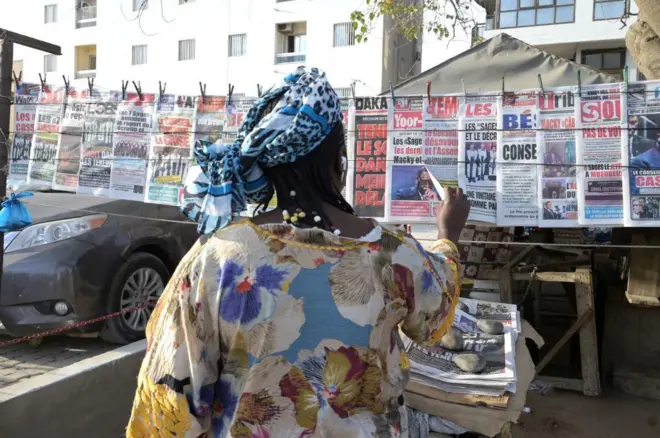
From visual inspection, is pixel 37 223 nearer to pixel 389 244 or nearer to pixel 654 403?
pixel 389 244

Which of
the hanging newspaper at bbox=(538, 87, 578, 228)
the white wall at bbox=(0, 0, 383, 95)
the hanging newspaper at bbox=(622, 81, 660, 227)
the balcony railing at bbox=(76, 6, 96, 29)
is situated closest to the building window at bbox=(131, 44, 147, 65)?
the white wall at bbox=(0, 0, 383, 95)

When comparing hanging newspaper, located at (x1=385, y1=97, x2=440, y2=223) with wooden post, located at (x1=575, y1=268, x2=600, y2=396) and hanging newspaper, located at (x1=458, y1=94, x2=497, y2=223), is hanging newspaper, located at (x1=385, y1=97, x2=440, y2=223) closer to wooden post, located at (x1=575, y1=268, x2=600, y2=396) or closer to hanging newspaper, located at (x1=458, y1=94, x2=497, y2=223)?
hanging newspaper, located at (x1=458, y1=94, x2=497, y2=223)

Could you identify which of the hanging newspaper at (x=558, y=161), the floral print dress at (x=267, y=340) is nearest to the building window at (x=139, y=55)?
the hanging newspaper at (x=558, y=161)

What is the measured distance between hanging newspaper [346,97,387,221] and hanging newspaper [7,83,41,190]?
203cm

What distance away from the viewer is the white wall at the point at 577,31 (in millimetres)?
15844

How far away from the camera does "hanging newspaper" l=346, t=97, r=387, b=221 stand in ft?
9.28

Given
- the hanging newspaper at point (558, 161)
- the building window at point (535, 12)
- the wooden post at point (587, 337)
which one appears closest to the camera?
the hanging newspaper at point (558, 161)

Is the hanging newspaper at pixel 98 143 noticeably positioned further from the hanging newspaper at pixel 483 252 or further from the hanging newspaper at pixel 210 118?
the hanging newspaper at pixel 483 252

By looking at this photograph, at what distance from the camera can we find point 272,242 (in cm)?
115

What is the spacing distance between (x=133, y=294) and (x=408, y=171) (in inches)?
106

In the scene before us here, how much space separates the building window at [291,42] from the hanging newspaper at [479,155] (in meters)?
18.2

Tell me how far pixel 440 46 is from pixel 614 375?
1445 centimetres

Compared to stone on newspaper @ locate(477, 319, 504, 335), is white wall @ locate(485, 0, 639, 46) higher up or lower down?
higher up

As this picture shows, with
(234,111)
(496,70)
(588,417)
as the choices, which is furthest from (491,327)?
(496,70)
